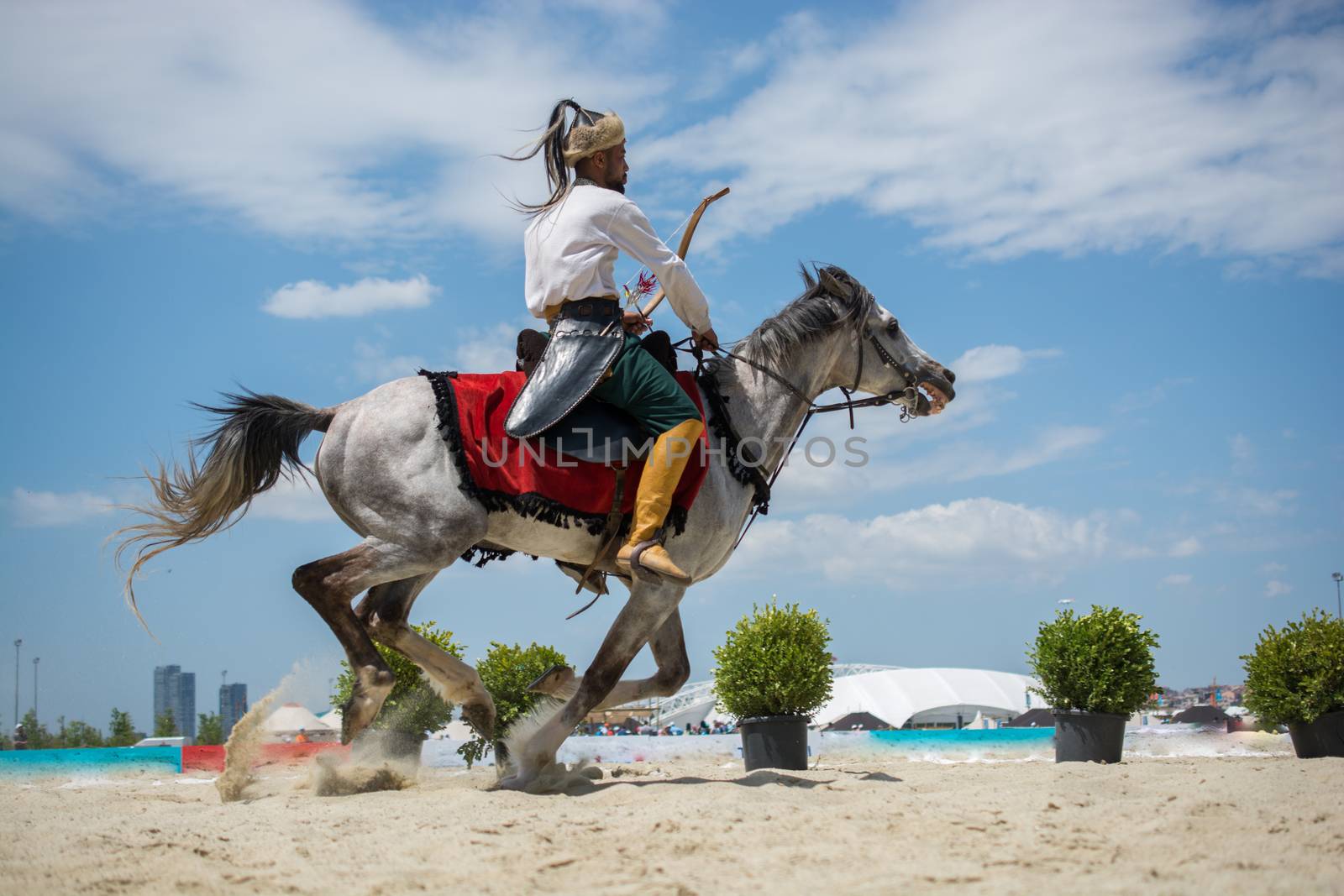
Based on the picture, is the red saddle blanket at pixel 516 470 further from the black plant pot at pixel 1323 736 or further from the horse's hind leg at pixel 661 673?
the black plant pot at pixel 1323 736

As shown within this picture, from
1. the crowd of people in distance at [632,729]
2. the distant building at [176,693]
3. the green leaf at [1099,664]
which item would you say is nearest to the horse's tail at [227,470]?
the green leaf at [1099,664]

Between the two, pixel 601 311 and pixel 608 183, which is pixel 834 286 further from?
pixel 601 311

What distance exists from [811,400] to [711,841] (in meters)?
3.40

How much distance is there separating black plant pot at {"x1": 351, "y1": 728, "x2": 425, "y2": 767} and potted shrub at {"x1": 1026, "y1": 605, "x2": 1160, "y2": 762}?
17.3ft

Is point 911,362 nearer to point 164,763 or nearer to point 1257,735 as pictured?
point 1257,735

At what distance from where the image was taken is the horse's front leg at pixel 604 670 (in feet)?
18.6

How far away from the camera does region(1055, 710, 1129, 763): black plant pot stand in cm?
902

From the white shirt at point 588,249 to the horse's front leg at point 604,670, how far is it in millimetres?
1665

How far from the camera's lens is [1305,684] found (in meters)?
8.89

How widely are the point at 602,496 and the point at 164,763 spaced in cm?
784

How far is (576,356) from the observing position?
224 inches

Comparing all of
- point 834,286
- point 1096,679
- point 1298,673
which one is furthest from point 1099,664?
point 834,286

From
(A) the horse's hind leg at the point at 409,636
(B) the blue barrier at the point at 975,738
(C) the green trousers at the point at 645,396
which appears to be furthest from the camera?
(B) the blue barrier at the point at 975,738

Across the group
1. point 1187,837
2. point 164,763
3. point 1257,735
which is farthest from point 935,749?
point 1187,837
